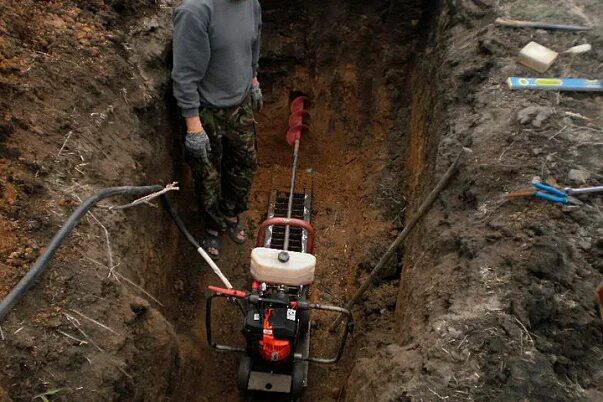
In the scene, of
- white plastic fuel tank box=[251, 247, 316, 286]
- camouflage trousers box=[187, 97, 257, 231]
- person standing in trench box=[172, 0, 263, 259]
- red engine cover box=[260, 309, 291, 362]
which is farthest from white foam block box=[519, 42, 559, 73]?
red engine cover box=[260, 309, 291, 362]

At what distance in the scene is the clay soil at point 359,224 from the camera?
2324 millimetres

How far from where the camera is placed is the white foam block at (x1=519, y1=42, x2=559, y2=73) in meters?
3.64

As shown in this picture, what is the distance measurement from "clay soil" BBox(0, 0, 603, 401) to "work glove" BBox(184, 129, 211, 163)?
26 cm

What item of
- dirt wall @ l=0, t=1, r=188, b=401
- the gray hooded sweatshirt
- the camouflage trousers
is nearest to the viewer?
dirt wall @ l=0, t=1, r=188, b=401

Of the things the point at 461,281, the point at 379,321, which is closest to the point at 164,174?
the point at 379,321

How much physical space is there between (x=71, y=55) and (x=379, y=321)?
272 cm

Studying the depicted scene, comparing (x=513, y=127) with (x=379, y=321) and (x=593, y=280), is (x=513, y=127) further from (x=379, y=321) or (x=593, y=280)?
(x=379, y=321)

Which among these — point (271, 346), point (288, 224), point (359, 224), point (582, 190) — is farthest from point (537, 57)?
point (271, 346)

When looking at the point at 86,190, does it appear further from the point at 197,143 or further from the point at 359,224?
the point at 359,224

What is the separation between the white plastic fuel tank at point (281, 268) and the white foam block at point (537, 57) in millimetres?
2235

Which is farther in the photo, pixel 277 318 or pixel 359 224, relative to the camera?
pixel 359 224

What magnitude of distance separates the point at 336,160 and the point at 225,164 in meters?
1.50

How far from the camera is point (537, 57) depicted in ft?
12.0

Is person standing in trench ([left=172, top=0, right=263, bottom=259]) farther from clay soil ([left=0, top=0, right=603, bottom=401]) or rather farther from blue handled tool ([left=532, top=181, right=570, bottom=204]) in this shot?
blue handled tool ([left=532, top=181, right=570, bottom=204])
